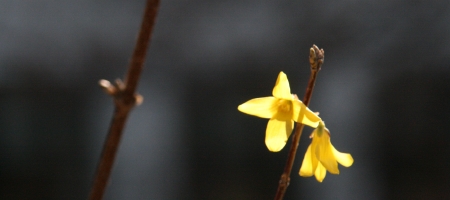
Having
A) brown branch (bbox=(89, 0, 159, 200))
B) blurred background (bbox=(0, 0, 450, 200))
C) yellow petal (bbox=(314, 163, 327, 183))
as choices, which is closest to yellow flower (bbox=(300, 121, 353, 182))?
yellow petal (bbox=(314, 163, 327, 183))

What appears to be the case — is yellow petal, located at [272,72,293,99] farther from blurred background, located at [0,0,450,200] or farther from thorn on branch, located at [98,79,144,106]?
blurred background, located at [0,0,450,200]

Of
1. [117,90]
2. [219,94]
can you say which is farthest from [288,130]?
[219,94]

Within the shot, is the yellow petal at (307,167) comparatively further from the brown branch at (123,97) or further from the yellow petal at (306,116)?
the brown branch at (123,97)

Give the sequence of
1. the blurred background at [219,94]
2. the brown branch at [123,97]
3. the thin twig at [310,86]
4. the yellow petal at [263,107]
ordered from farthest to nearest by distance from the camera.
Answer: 1. the blurred background at [219,94]
2. the yellow petal at [263,107]
3. the thin twig at [310,86]
4. the brown branch at [123,97]

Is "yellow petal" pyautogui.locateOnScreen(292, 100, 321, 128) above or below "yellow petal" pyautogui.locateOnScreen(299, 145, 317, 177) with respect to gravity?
above

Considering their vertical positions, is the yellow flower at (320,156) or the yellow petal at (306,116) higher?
the yellow petal at (306,116)

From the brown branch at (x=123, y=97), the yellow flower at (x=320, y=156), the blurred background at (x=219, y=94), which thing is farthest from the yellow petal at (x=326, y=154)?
the blurred background at (x=219, y=94)
